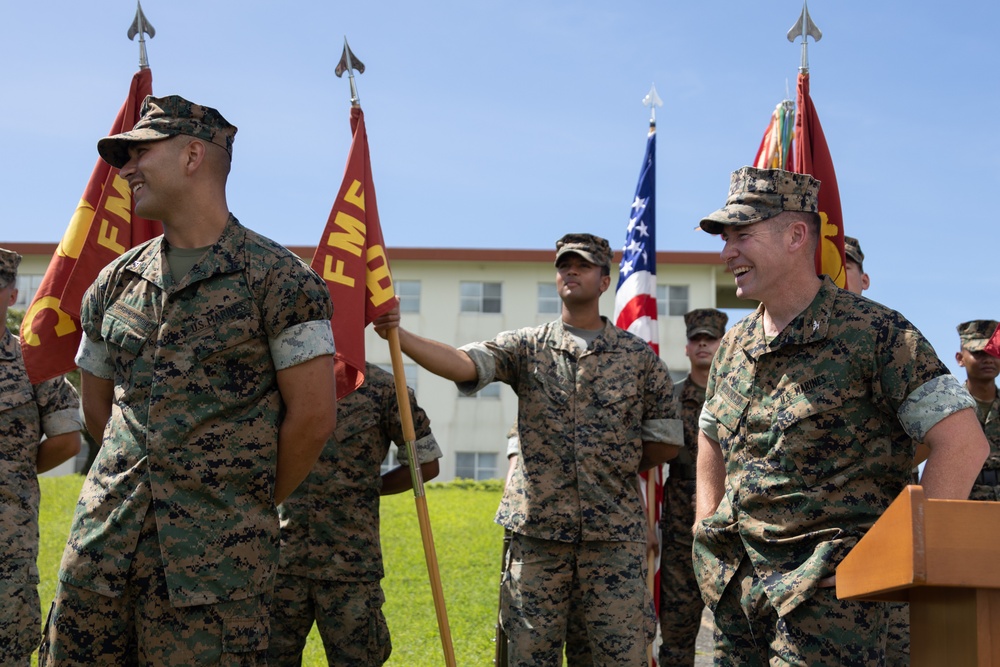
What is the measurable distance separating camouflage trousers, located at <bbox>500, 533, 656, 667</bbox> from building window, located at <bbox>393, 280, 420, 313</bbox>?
3196cm

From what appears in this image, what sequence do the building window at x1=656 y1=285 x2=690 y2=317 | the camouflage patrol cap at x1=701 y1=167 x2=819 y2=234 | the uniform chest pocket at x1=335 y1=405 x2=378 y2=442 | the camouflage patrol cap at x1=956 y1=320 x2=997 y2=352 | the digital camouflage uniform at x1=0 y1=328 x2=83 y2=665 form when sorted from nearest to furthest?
the camouflage patrol cap at x1=701 y1=167 x2=819 y2=234 < the digital camouflage uniform at x1=0 y1=328 x2=83 y2=665 < the uniform chest pocket at x1=335 y1=405 x2=378 y2=442 < the camouflage patrol cap at x1=956 y1=320 x2=997 y2=352 < the building window at x1=656 y1=285 x2=690 y2=317

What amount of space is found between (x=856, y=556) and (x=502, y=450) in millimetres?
34618

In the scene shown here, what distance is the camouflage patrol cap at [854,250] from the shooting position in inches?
255

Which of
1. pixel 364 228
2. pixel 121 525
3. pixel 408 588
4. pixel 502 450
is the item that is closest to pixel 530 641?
pixel 364 228

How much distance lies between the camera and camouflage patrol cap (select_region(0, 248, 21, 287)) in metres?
5.93

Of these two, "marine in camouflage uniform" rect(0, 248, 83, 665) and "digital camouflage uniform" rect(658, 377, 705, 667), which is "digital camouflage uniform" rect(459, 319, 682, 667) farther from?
"marine in camouflage uniform" rect(0, 248, 83, 665)

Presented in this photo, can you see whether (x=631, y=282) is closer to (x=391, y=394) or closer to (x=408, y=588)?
(x=391, y=394)

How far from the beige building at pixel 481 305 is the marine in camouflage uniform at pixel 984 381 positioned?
27841mm

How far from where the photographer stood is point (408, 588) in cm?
1363

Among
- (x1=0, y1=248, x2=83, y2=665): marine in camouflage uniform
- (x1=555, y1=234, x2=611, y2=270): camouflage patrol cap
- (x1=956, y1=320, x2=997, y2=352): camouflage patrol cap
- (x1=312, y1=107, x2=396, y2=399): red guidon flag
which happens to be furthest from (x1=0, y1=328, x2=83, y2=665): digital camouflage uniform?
(x1=956, y1=320, x2=997, y2=352): camouflage patrol cap

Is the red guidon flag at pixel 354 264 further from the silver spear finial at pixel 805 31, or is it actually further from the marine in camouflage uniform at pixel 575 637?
the silver spear finial at pixel 805 31

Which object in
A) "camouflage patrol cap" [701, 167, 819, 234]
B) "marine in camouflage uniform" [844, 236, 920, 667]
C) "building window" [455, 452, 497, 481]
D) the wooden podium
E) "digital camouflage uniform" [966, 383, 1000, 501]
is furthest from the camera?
"building window" [455, 452, 497, 481]

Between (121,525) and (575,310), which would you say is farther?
(575,310)

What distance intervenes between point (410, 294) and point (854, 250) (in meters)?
31.9
